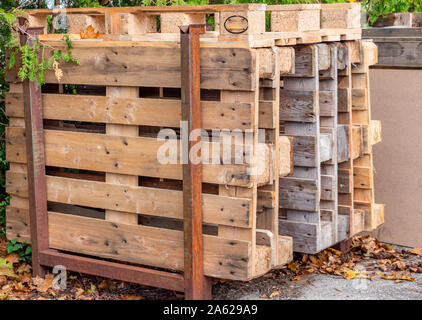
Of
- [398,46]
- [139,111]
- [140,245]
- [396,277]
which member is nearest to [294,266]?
[396,277]

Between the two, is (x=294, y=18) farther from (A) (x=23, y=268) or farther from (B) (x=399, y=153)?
(A) (x=23, y=268)

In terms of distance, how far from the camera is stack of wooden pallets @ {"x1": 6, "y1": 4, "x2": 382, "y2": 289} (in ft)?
13.1

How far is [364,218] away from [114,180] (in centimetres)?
223

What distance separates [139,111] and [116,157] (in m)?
0.38

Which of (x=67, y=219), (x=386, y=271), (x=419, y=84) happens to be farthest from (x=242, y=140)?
(x=419, y=84)

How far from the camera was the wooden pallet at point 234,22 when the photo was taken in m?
3.97

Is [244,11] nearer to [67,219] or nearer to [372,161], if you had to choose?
[67,219]

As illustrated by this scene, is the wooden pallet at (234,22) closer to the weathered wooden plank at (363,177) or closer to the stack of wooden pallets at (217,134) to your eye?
the stack of wooden pallets at (217,134)

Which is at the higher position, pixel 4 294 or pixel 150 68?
pixel 150 68

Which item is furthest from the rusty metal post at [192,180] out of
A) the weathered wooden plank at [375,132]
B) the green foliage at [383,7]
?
the green foliage at [383,7]

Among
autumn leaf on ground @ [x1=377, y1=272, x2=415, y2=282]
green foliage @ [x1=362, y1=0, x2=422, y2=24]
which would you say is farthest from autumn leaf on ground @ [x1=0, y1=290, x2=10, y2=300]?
green foliage @ [x1=362, y1=0, x2=422, y2=24]

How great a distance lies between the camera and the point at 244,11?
3.93 meters

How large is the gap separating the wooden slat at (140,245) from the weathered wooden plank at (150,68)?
3.14 feet

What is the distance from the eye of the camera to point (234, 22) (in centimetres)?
396
